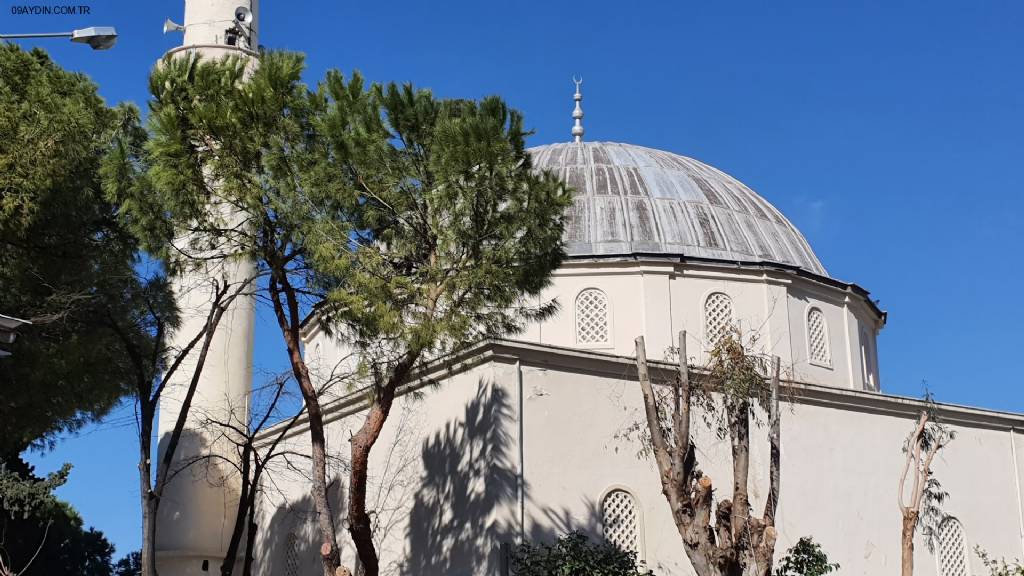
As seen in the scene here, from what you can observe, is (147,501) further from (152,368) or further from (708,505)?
(708,505)

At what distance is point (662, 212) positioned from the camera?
830 inches

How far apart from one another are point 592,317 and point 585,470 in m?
3.37

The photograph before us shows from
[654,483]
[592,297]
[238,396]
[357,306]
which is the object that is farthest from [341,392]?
[357,306]

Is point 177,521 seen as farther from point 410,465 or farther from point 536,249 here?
point 536,249

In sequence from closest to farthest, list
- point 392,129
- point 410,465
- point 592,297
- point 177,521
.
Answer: point 392,129, point 410,465, point 592,297, point 177,521

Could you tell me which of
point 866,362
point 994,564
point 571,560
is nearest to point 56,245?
point 571,560

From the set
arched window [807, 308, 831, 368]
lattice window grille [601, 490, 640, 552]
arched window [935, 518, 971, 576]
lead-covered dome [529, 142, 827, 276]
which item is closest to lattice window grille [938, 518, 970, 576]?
arched window [935, 518, 971, 576]

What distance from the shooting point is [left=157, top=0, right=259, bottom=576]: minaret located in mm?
20953

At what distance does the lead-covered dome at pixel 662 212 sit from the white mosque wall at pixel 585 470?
3.40m

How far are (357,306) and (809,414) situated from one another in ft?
27.6

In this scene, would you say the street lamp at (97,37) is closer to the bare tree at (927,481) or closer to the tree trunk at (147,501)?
the tree trunk at (147,501)

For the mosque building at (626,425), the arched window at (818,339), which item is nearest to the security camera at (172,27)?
the mosque building at (626,425)

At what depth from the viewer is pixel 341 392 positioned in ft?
66.4

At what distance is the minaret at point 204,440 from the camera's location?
825 inches
